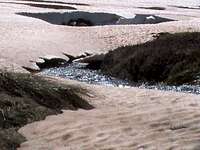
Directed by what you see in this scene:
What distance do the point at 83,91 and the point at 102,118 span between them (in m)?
2.71

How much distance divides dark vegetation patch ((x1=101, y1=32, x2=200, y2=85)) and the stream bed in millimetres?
600

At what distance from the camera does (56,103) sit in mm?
12203

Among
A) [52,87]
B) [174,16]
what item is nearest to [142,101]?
[52,87]

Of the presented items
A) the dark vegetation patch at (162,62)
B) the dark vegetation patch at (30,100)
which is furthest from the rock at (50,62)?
the dark vegetation patch at (30,100)

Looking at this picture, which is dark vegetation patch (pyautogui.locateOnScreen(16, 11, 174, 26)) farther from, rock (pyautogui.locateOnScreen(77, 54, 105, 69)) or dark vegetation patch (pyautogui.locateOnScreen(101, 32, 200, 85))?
dark vegetation patch (pyautogui.locateOnScreen(101, 32, 200, 85))

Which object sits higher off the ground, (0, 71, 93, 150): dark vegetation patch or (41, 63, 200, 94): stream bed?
(0, 71, 93, 150): dark vegetation patch

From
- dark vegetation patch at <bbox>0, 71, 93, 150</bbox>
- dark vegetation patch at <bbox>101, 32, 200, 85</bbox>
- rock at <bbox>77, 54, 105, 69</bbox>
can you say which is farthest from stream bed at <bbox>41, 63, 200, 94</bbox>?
dark vegetation patch at <bbox>0, 71, 93, 150</bbox>

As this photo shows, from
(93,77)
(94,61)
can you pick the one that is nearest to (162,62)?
(93,77)

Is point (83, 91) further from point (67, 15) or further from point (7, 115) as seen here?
point (67, 15)

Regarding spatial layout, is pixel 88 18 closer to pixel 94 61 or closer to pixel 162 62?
pixel 94 61

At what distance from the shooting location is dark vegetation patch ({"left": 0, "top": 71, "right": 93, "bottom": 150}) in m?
10.6

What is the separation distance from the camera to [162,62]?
70.4ft

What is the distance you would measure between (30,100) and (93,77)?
31.8ft

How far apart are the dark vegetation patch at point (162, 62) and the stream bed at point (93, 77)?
600mm
